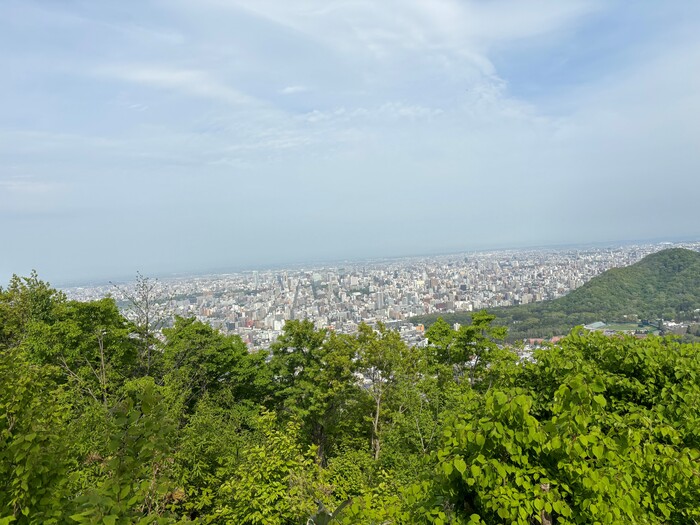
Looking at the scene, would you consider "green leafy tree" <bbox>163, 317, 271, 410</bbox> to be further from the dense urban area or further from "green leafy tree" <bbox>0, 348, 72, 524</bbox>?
"green leafy tree" <bbox>0, 348, 72, 524</bbox>

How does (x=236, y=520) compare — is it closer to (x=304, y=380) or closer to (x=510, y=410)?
(x=510, y=410)

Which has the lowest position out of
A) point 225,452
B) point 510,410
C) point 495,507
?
point 225,452

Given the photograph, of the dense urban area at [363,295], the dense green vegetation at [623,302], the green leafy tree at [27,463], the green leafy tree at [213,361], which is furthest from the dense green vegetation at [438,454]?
the dense green vegetation at [623,302]

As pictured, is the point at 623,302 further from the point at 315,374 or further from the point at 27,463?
the point at 27,463

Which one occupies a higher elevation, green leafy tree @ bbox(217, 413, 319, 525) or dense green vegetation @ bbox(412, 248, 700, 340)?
green leafy tree @ bbox(217, 413, 319, 525)

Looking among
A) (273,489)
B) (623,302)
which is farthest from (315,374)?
(623,302)

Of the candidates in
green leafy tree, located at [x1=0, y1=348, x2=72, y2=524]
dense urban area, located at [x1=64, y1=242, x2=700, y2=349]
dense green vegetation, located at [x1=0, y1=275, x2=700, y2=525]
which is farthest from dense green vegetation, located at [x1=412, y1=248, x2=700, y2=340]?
green leafy tree, located at [x1=0, y1=348, x2=72, y2=524]

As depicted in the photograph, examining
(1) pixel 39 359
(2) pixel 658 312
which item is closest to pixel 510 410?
(1) pixel 39 359

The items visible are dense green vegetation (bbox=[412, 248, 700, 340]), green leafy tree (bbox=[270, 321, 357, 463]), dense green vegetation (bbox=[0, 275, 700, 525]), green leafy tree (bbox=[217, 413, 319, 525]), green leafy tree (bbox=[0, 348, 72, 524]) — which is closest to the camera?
green leafy tree (bbox=[0, 348, 72, 524])
